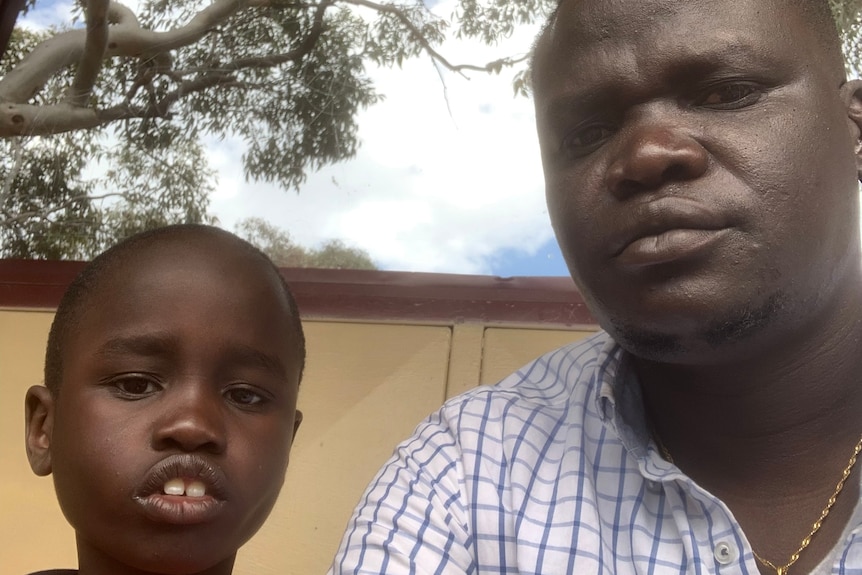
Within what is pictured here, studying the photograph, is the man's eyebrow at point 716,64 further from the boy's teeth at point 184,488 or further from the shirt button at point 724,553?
the boy's teeth at point 184,488

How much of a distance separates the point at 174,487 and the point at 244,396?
0.22 meters

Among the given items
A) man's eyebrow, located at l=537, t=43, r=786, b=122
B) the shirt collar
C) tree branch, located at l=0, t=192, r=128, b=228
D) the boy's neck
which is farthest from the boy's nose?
tree branch, located at l=0, t=192, r=128, b=228

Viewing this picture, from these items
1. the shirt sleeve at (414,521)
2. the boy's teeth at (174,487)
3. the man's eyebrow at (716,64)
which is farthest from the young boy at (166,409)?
the man's eyebrow at (716,64)

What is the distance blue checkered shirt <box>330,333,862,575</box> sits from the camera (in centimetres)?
112

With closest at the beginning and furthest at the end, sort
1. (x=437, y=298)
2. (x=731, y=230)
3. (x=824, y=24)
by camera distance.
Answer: (x=731, y=230)
(x=824, y=24)
(x=437, y=298)

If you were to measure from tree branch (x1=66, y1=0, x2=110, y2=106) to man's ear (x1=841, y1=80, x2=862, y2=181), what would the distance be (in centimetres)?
294

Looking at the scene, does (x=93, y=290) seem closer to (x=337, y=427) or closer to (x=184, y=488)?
(x=184, y=488)

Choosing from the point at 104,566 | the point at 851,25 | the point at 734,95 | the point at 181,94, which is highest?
the point at 181,94

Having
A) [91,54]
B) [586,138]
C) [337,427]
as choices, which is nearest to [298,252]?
[337,427]

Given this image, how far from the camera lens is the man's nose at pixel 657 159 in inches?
43.3

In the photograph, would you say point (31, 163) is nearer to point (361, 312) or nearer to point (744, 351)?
point (361, 312)

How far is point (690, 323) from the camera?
3.61 ft

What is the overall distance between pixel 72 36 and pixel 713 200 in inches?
126

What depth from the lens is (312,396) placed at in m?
2.32
